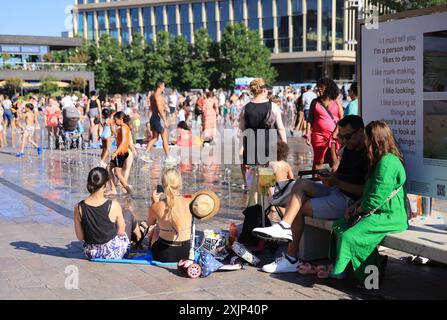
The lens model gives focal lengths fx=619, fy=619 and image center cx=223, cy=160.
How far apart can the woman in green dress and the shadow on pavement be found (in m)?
2.90

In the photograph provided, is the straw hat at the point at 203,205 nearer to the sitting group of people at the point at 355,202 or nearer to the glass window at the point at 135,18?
the sitting group of people at the point at 355,202

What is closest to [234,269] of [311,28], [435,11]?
[435,11]

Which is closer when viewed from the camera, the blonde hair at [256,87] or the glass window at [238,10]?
the blonde hair at [256,87]

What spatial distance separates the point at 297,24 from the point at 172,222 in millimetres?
73586

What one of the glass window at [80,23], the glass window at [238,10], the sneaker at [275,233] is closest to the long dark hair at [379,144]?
the sneaker at [275,233]

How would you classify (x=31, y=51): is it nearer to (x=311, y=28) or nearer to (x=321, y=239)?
(x=311, y=28)

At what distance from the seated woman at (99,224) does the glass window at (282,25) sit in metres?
72.9

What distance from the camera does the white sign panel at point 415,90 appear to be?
5.48 meters

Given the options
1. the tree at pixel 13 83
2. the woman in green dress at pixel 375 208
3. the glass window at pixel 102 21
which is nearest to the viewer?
the woman in green dress at pixel 375 208

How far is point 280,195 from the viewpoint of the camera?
20.9ft

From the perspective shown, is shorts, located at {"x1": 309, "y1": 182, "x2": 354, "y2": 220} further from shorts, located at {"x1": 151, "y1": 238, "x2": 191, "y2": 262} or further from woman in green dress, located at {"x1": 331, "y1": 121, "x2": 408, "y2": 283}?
shorts, located at {"x1": 151, "y1": 238, "x2": 191, "y2": 262}

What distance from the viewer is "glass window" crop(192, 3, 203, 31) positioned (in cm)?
8575

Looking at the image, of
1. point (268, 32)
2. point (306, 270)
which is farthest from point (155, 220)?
point (268, 32)
